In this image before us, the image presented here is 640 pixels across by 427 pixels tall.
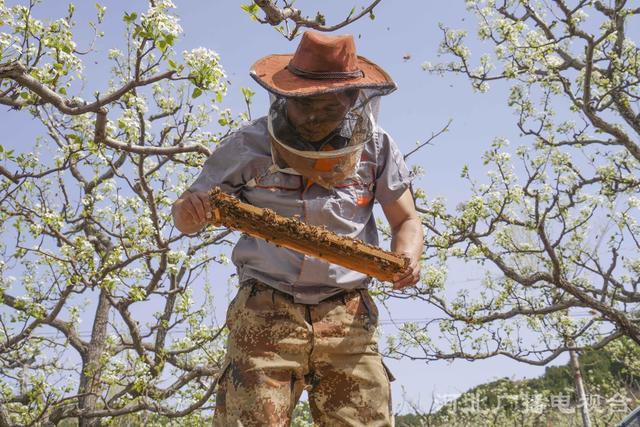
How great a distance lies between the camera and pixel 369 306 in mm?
2957

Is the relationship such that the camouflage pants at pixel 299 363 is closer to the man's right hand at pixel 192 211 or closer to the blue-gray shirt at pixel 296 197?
the blue-gray shirt at pixel 296 197

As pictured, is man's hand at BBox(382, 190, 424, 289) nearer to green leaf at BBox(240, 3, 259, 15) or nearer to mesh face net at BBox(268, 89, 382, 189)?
mesh face net at BBox(268, 89, 382, 189)

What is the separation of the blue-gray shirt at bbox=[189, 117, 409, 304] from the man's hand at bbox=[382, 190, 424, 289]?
2.4 inches

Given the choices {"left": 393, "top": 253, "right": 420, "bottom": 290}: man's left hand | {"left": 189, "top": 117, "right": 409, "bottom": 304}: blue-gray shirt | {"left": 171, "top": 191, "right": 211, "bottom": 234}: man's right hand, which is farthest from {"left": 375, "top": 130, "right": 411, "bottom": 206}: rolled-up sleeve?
{"left": 171, "top": 191, "right": 211, "bottom": 234}: man's right hand

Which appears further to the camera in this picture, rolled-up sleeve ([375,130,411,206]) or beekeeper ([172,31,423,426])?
rolled-up sleeve ([375,130,411,206])

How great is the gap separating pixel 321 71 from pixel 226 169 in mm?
594

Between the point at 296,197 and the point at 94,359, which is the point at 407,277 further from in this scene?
the point at 94,359

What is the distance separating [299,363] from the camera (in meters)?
2.72

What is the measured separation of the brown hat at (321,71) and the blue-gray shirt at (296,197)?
10.2 inches

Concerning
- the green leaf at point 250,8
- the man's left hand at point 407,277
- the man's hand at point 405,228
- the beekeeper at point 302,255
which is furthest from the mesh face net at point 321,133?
the green leaf at point 250,8

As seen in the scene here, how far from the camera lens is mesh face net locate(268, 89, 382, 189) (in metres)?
2.78

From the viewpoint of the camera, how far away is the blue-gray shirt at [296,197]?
2.81 m

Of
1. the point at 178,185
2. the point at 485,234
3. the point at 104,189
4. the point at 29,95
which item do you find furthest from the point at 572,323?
the point at 29,95

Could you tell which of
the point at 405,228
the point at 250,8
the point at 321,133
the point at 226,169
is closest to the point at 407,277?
the point at 405,228
